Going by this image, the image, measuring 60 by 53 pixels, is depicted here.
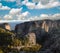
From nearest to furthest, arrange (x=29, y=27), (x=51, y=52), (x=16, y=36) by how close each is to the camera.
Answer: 1. (x=51, y=52)
2. (x=16, y=36)
3. (x=29, y=27)

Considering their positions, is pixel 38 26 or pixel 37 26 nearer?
pixel 37 26

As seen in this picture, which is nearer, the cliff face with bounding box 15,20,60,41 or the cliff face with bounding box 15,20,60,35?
the cliff face with bounding box 15,20,60,41

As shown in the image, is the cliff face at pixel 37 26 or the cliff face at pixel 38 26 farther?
the cliff face at pixel 37 26

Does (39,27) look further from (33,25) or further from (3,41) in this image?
(3,41)

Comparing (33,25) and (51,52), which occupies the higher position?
(51,52)

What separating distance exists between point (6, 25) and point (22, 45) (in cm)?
5766

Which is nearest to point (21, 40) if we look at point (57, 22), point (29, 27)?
point (29, 27)

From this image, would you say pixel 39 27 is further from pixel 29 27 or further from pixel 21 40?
pixel 21 40

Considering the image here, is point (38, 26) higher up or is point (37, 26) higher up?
point (37, 26)

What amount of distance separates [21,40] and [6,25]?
5624 cm

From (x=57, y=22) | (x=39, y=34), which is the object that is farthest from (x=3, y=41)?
(x=57, y=22)

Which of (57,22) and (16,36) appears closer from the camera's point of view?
(16,36)

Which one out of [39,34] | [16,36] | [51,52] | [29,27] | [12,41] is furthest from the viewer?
[29,27]

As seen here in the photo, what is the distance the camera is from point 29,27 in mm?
176875
